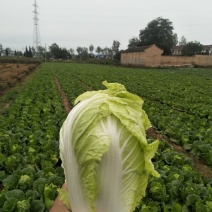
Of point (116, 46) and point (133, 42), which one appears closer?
point (133, 42)

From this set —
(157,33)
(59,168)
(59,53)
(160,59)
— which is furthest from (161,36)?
(59,168)

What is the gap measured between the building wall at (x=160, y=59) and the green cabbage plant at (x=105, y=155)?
53743 millimetres

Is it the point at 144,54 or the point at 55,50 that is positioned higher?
the point at 55,50

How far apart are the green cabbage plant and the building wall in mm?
53743

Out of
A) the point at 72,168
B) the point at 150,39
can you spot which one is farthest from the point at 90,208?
the point at 150,39

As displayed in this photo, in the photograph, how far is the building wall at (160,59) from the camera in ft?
179

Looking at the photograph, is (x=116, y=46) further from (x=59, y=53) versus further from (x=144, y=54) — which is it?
(x=144, y=54)

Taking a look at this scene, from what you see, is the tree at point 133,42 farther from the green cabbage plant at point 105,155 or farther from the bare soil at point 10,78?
the green cabbage plant at point 105,155

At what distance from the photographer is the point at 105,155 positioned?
6.17 ft

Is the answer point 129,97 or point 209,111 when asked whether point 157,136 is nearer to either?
point 209,111

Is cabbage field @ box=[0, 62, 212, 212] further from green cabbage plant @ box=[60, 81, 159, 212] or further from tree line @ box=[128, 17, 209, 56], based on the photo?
tree line @ box=[128, 17, 209, 56]

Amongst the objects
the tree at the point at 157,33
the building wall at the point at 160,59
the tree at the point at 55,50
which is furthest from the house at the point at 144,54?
the tree at the point at 55,50

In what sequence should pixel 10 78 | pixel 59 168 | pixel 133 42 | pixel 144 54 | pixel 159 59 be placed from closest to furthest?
pixel 59 168
pixel 10 78
pixel 144 54
pixel 159 59
pixel 133 42

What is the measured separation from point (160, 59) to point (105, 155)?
55.6 m
